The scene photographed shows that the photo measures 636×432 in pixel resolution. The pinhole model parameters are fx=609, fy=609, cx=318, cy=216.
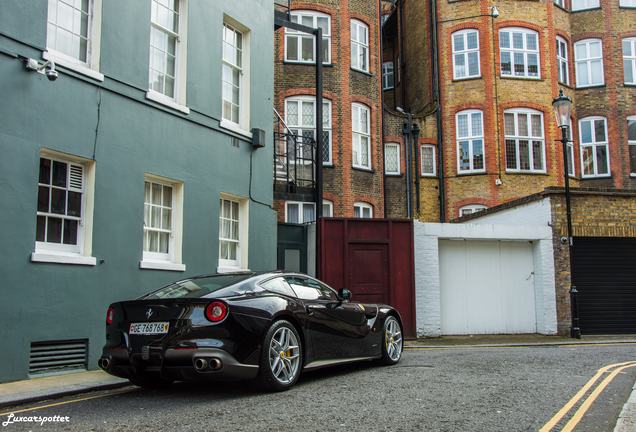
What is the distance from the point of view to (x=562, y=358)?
33.8ft

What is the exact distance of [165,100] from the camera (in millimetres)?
11164

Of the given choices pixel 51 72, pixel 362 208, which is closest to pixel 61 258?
pixel 51 72

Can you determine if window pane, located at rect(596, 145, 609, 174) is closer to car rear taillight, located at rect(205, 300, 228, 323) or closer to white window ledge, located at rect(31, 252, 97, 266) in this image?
white window ledge, located at rect(31, 252, 97, 266)

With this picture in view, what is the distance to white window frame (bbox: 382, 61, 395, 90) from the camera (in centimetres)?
2952

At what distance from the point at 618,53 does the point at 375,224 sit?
681 inches

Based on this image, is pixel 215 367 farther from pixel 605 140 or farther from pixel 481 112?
pixel 605 140

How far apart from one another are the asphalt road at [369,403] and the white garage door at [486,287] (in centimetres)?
685

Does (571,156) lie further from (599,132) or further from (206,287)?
(206,287)

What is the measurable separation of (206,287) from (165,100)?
17.3 ft

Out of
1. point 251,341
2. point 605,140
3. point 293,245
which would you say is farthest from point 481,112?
point 251,341

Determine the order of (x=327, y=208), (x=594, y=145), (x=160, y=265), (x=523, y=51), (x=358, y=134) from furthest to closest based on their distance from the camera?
(x=594, y=145)
(x=523, y=51)
(x=358, y=134)
(x=327, y=208)
(x=160, y=265)

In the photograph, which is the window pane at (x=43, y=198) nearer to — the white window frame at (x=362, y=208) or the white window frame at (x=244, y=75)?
the white window frame at (x=244, y=75)

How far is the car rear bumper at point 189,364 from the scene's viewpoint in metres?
6.22

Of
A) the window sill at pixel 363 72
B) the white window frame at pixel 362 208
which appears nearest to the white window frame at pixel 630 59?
the window sill at pixel 363 72
